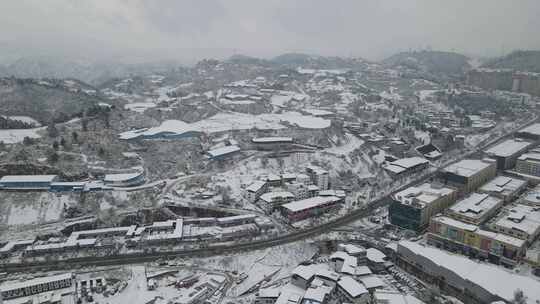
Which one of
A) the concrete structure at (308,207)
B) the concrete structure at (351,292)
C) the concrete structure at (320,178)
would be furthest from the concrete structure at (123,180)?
the concrete structure at (351,292)

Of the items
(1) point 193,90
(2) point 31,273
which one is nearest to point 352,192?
(2) point 31,273

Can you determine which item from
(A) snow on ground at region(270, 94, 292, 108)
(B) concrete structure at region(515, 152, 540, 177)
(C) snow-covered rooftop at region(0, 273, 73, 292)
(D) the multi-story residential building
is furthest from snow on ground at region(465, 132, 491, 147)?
(C) snow-covered rooftop at region(0, 273, 73, 292)

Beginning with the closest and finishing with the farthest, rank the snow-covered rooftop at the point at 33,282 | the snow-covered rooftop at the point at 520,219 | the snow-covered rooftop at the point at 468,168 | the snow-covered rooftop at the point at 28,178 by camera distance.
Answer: the snow-covered rooftop at the point at 33,282 < the snow-covered rooftop at the point at 520,219 < the snow-covered rooftop at the point at 28,178 < the snow-covered rooftop at the point at 468,168

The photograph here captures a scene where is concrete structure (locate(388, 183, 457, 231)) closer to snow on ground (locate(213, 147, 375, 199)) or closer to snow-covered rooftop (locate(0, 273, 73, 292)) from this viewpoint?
snow on ground (locate(213, 147, 375, 199))

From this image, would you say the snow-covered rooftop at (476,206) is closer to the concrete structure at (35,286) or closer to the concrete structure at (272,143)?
the concrete structure at (272,143)

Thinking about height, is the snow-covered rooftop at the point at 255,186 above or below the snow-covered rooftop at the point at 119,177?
below

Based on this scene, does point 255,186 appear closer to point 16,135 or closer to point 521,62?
point 16,135

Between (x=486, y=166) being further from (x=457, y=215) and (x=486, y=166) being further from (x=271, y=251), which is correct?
(x=271, y=251)

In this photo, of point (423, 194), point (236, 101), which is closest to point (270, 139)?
point (423, 194)
